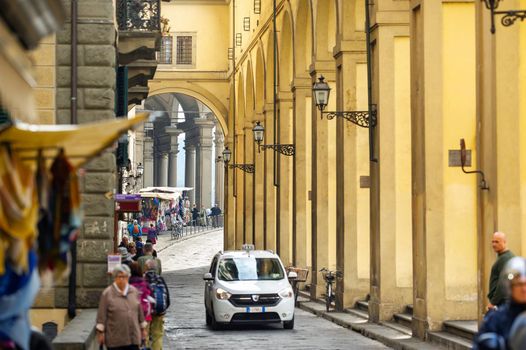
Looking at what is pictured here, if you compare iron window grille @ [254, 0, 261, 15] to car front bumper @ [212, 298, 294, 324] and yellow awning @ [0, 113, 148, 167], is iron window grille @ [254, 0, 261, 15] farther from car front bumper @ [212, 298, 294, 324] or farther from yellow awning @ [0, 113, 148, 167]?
yellow awning @ [0, 113, 148, 167]

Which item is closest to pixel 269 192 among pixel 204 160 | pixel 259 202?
pixel 259 202

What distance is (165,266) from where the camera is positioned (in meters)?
51.5

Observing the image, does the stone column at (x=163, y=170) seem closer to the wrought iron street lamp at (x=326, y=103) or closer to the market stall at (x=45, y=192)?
the wrought iron street lamp at (x=326, y=103)

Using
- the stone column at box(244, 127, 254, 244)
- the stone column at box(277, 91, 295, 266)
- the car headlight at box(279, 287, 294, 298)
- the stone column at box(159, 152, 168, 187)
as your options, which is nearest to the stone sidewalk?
the car headlight at box(279, 287, 294, 298)

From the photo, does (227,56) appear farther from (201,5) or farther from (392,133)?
(392,133)

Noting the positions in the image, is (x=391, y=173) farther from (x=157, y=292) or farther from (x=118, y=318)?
(x=118, y=318)

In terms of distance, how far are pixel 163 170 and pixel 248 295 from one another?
64165 millimetres

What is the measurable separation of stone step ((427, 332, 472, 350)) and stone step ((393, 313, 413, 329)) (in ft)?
8.36

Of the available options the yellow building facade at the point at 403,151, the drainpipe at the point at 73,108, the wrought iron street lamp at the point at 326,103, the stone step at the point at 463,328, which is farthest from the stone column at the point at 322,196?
the drainpipe at the point at 73,108

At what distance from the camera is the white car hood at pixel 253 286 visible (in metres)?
23.4


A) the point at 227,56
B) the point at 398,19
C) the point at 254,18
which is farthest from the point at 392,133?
the point at 227,56

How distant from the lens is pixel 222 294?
23328 mm

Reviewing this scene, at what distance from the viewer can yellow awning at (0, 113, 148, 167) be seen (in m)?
5.82

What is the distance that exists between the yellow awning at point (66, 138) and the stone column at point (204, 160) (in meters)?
72.5
